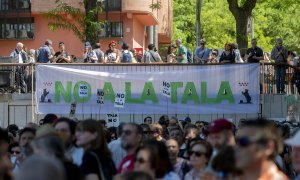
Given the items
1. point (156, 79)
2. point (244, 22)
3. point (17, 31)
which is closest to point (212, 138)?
point (156, 79)

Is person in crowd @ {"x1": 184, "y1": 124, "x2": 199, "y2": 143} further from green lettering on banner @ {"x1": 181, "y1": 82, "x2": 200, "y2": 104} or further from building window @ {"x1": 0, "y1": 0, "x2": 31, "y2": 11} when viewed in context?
building window @ {"x1": 0, "y1": 0, "x2": 31, "y2": 11}

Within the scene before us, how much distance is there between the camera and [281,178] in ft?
24.1

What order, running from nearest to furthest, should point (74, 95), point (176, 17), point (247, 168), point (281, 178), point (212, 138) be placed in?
1. point (247, 168)
2. point (281, 178)
3. point (212, 138)
4. point (74, 95)
5. point (176, 17)

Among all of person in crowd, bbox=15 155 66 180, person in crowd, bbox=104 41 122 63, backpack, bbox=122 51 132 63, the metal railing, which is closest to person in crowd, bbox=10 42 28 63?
the metal railing

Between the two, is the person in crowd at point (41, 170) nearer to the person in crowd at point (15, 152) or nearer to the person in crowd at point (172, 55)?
the person in crowd at point (15, 152)

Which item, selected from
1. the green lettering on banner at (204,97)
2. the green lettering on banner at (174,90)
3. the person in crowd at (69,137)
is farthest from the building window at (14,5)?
the person in crowd at (69,137)

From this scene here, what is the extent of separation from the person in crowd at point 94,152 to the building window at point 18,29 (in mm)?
37082

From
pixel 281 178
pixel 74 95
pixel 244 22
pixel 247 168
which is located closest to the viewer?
pixel 247 168

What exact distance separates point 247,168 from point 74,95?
60.2ft

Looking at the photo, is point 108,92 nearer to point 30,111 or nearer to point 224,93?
point 30,111

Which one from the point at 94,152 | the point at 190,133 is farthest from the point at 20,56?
the point at 94,152

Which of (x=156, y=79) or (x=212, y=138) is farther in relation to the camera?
(x=156, y=79)

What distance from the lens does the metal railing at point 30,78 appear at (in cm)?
2594

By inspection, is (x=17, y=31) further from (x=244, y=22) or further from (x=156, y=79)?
(x=156, y=79)
